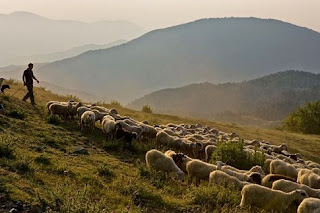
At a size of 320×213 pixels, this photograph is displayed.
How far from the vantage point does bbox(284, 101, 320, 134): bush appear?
146 feet

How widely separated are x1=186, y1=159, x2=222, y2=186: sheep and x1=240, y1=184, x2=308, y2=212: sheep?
2058mm

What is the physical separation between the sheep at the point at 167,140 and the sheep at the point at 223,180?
5.41 metres

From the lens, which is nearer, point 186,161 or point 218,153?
point 186,161

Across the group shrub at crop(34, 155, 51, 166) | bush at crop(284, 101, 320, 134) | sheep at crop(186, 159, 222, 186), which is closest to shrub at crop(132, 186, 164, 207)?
sheep at crop(186, 159, 222, 186)

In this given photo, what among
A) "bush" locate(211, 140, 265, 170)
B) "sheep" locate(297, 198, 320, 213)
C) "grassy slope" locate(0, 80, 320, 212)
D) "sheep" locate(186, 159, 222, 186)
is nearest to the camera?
"grassy slope" locate(0, 80, 320, 212)

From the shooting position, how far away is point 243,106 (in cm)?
18788

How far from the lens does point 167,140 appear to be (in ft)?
52.7

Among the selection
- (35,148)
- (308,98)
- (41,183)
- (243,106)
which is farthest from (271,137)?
(243,106)

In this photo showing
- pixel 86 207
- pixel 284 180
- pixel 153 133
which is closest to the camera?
pixel 86 207

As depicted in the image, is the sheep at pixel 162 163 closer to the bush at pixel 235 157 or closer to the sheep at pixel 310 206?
the bush at pixel 235 157

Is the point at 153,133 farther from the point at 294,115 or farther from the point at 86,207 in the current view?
the point at 294,115

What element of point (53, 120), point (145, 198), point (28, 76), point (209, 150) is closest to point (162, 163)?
point (145, 198)

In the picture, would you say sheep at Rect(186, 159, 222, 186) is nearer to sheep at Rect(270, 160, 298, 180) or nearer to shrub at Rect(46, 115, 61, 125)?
sheep at Rect(270, 160, 298, 180)

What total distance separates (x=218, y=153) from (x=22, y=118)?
8.08m
